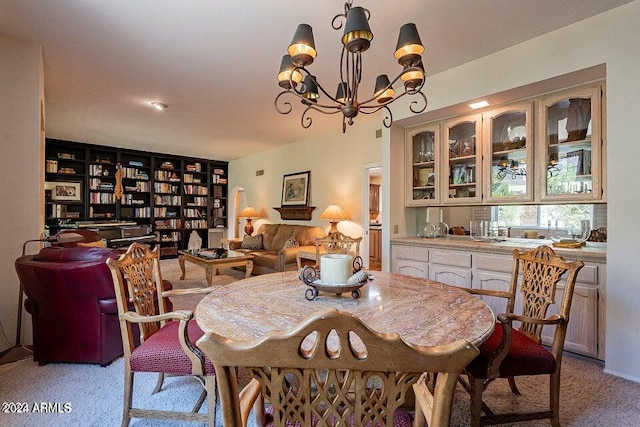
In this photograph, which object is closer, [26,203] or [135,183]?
[26,203]

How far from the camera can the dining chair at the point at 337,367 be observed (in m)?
0.60

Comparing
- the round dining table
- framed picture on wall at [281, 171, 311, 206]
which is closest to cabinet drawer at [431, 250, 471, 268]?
the round dining table

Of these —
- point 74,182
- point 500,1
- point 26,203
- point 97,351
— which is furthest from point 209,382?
point 74,182

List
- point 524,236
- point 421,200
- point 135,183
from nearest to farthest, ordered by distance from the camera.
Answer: point 524,236
point 421,200
point 135,183

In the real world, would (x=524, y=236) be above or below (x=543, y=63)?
below

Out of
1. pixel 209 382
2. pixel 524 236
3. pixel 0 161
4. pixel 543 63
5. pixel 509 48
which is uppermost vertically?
pixel 509 48

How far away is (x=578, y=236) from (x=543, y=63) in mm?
1495

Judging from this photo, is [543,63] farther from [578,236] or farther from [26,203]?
[26,203]

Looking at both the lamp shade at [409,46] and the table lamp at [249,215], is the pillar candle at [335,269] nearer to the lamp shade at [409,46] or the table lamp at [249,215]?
the lamp shade at [409,46]

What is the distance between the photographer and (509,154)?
9.84ft

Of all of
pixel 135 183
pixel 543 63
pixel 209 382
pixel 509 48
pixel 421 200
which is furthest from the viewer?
pixel 135 183

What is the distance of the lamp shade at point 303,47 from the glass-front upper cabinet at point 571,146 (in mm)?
2243

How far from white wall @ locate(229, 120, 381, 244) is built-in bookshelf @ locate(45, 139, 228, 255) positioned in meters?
1.58

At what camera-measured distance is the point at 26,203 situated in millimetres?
2707
